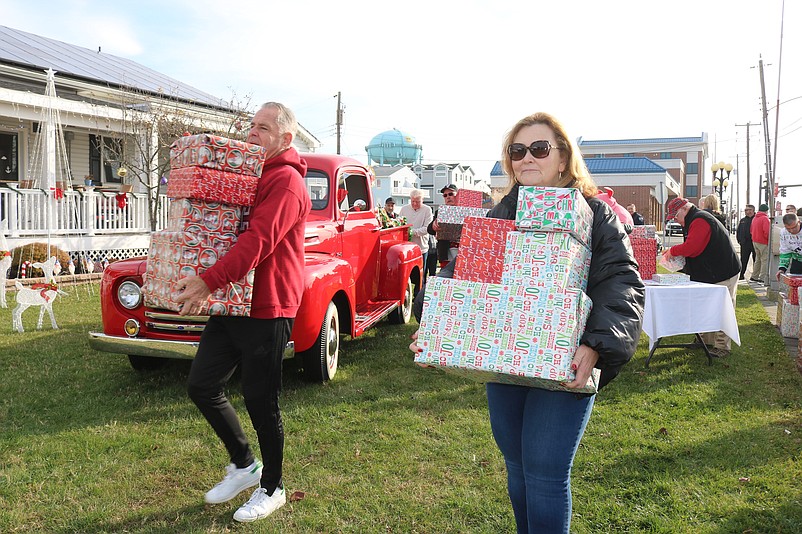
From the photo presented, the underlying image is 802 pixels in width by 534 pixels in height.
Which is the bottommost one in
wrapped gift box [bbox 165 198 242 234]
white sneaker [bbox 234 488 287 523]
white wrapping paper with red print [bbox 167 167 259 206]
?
white sneaker [bbox 234 488 287 523]

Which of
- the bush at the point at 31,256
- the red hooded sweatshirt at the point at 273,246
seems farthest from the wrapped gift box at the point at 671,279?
the bush at the point at 31,256

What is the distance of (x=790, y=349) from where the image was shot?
770 cm

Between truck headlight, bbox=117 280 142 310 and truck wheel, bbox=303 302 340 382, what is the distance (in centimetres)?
152

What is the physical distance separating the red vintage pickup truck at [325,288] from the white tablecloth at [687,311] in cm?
298

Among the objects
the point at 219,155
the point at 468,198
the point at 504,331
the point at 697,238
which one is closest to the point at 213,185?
the point at 219,155

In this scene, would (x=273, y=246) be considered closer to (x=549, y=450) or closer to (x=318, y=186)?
(x=549, y=450)

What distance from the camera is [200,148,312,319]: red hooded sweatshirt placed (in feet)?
9.31

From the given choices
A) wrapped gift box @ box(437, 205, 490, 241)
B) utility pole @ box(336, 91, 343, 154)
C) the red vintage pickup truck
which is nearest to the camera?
the red vintage pickup truck

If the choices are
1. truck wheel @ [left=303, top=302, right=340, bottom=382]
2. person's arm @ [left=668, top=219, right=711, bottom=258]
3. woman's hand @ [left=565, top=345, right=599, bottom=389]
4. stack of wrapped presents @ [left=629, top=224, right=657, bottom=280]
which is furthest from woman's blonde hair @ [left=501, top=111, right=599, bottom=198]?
person's arm @ [left=668, top=219, right=711, bottom=258]

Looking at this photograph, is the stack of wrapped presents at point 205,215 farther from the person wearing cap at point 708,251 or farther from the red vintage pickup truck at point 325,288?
the person wearing cap at point 708,251

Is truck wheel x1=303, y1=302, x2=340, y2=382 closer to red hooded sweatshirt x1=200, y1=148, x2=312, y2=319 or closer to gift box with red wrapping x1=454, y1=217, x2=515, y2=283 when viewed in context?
red hooded sweatshirt x1=200, y1=148, x2=312, y2=319

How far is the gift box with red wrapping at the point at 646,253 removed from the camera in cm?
686

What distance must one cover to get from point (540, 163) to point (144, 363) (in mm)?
5074

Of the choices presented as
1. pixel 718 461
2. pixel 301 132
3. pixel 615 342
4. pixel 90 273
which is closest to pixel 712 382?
pixel 718 461
